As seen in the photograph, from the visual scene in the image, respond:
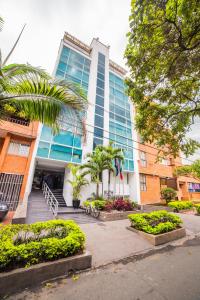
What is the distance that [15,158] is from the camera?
11.2 m

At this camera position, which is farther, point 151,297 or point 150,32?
point 150,32

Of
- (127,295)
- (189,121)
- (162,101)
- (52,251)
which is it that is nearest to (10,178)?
(52,251)

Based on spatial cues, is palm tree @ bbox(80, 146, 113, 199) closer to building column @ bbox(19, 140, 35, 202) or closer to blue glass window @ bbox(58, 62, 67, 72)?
building column @ bbox(19, 140, 35, 202)

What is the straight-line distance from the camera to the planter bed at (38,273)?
268cm

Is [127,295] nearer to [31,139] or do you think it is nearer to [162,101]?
[162,101]

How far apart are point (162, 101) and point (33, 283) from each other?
26.0 feet

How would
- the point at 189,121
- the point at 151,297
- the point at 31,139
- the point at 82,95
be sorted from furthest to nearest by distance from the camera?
1. the point at 31,139
2. the point at 189,121
3. the point at 82,95
4. the point at 151,297

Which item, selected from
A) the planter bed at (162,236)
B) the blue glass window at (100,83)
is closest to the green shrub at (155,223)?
the planter bed at (162,236)

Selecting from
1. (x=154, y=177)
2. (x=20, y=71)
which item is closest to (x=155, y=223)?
(x=20, y=71)

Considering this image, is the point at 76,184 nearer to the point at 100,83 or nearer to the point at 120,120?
the point at 120,120

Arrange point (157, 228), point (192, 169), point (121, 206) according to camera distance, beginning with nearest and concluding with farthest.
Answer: point (157, 228) < point (121, 206) < point (192, 169)

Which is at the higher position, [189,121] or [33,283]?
[189,121]

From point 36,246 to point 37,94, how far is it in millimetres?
3778

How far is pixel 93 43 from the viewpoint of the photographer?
21.5m
